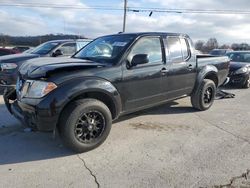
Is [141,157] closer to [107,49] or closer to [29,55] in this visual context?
[107,49]

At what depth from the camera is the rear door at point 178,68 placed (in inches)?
250

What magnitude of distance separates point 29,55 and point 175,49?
496 cm

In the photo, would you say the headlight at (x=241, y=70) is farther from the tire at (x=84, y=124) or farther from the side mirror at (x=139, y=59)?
the tire at (x=84, y=124)

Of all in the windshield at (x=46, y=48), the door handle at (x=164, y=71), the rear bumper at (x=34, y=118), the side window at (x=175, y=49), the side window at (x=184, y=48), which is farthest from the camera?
the windshield at (x=46, y=48)

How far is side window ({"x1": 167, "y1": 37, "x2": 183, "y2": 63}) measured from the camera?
6465mm

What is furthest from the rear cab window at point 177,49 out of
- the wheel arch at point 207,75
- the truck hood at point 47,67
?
the truck hood at point 47,67

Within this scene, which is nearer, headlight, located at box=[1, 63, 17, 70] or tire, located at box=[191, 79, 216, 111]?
tire, located at box=[191, 79, 216, 111]

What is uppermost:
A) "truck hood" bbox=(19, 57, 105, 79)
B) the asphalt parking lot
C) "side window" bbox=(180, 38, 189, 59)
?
"side window" bbox=(180, 38, 189, 59)

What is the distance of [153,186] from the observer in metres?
3.82

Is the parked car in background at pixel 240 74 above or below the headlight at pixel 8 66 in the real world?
below

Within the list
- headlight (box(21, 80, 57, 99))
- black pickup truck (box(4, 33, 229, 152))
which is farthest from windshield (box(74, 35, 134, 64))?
headlight (box(21, 80, 57, 99))

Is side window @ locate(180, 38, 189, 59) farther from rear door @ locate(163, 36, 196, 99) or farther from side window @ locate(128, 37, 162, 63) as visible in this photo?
side window @ locate(128, 37, 162, 63)

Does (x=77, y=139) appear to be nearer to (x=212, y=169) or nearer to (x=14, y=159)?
(x=14, y=159)

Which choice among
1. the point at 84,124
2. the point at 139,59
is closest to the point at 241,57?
the point at 139,59
